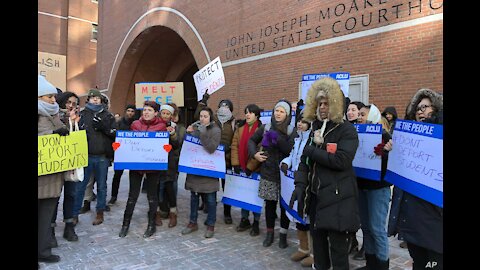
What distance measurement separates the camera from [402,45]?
7.57 metres

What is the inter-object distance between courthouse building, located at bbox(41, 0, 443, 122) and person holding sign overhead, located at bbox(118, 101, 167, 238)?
5581 millimetres

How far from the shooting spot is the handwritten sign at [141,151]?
467 centimetres

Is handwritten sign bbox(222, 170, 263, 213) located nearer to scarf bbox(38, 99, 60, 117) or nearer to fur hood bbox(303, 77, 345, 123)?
fur hood bbox(303, 77, 345, 123)

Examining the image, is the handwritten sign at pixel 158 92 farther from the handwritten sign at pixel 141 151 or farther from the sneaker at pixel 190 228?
the sneaker at pixel 190 228

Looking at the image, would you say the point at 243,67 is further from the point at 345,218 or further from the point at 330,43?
the point at 345,218

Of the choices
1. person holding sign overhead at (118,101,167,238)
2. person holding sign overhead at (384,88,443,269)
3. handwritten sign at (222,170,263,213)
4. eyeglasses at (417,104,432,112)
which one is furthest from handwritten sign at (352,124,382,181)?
person holding sign overhead at (118,101,167,238)

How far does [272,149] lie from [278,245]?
4.41 ft

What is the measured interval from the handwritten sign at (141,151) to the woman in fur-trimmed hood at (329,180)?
2.35m

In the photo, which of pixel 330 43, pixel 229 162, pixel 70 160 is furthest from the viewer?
pixel 330 43

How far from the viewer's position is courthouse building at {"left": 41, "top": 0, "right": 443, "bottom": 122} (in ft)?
24.1

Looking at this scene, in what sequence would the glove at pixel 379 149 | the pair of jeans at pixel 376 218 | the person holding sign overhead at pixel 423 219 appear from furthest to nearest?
the pair of jeans at pixel 376 218 < the glove at pixel 379 149 < the person holding sign overhead at pixel 423 219

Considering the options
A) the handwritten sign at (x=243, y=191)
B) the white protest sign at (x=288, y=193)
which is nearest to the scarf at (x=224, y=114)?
the handwritten sign at (x=243, y=191)
